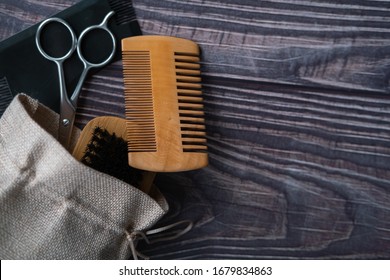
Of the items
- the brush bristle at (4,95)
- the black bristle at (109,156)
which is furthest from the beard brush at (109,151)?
the brush bristle at (4,95)

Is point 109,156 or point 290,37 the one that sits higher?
point 290,37

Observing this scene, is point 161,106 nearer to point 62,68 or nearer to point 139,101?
point 139,101

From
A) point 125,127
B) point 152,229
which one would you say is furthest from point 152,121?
point 152,229

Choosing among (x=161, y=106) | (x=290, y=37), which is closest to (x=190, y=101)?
(x=161, y=106)

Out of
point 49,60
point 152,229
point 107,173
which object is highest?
point 49,60

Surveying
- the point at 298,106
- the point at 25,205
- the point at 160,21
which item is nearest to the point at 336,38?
the point at 298,106

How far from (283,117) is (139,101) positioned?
188 millimetres

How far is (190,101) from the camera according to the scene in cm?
67

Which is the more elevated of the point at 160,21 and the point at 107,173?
the point at 160,21

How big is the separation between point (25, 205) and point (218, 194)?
0.79 ft

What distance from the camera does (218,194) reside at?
2.29 ft

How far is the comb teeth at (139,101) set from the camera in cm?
63

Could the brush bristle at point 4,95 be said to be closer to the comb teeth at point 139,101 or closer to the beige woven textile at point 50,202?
the beige woven textile at point 50,202

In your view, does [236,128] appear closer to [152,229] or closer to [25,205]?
[152,229]
